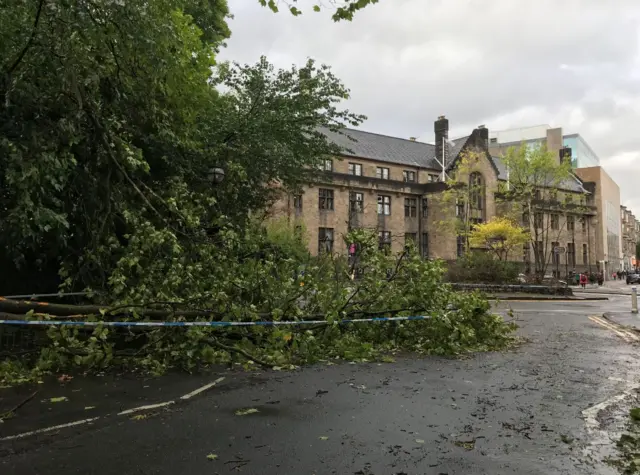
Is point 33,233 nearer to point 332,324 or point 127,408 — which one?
point 127,408

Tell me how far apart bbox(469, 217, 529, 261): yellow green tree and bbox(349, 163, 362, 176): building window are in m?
12.8

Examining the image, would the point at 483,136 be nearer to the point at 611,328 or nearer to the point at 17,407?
the point at 611,328

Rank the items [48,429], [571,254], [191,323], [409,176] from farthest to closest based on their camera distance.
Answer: [571,254] → [409,176] → [191,323] → [48,429]

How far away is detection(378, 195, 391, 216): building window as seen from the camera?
161ft

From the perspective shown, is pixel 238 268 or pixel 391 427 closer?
pixel 391 427

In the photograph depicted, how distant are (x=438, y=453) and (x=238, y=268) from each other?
229 inches

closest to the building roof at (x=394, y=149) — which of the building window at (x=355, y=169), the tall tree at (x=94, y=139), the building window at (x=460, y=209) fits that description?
the building window at (x=355, y=169)

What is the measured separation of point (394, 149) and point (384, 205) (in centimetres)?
845

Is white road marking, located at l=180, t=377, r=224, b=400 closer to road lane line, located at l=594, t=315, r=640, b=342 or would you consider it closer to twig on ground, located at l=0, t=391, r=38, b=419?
twig on ground, located at l=0, t=391, r=38, b=419

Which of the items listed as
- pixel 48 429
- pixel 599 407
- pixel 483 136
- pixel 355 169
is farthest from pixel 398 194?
pixel 48 429

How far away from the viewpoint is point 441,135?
5584 cm

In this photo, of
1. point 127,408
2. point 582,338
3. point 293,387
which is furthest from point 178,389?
point 582,338

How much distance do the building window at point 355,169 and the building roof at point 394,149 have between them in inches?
39.2

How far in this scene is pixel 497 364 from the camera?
7.93 metres
